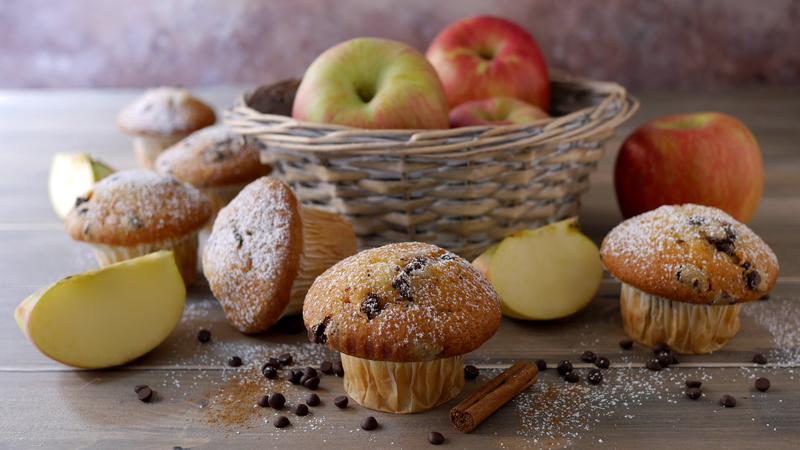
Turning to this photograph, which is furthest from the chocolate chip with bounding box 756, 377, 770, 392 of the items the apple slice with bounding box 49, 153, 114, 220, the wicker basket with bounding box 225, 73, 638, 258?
the apple slice with bounding box 49, 153, 114, 220

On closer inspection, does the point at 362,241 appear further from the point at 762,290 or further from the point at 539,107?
the point at 762,290

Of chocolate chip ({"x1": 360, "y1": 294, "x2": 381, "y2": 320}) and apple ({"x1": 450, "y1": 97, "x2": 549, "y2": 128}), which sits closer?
chocolate chip ({"x1": 360, "y1": 294, "x2": 381, "y2": 320})

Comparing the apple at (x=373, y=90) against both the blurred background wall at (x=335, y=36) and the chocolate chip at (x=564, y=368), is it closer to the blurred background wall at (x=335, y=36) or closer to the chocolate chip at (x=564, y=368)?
the chocolate chip at (x=564, y=368)

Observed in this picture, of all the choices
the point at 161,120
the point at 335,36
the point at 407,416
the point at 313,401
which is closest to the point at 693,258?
the point at 407,416

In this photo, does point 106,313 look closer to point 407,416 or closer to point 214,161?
point 407,416

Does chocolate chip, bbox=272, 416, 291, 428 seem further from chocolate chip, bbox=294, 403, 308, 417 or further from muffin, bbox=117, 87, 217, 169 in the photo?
muffin, bbox=117, 87, 217, 169

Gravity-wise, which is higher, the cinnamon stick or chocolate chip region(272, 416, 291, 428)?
the cinnamon stick

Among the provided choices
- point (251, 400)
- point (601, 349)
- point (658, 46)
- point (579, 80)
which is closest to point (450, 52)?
point (579, 80)
